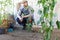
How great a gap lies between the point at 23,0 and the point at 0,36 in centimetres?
39

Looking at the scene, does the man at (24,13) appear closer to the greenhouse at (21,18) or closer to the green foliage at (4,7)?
the greenhouse at (21,18)

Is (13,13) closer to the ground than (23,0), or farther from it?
closer to the ground

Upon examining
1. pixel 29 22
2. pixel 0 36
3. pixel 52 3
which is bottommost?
pixel 0 36

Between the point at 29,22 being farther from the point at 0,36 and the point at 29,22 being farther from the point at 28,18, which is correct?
the point at 0,36

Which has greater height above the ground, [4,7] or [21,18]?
[4,7]

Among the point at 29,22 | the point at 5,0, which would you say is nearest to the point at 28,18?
the point at 29,22

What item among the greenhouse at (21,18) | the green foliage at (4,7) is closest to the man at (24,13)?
the greenhouse at (21,18)

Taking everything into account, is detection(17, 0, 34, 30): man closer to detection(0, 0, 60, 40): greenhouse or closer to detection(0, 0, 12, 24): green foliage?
detection(0, 0, 60, 40): greenhouse

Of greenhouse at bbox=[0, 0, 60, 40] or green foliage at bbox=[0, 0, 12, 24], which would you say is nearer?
greenhouse at bbox=[0, 0, 60, 40]

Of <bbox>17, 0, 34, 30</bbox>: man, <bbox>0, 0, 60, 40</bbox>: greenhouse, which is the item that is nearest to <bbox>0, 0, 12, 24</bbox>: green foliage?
<bbox>0, 0, 60, 40</bbox>: greenhouse

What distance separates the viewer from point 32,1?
148cm

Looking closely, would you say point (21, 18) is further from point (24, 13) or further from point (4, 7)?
point (4, 7)

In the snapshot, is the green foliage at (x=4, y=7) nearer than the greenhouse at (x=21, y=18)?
No

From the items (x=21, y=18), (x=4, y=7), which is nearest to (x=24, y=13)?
(x=21, y=18)
